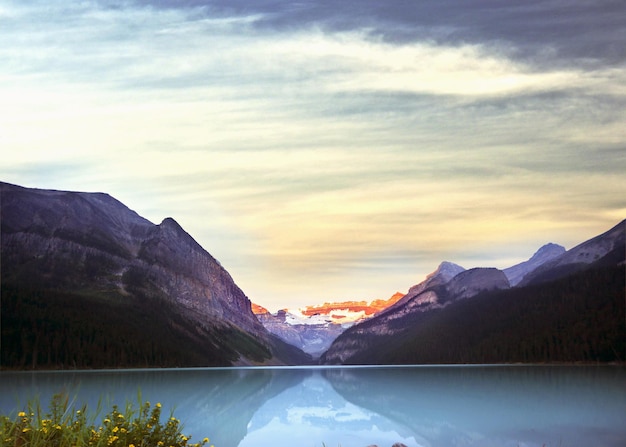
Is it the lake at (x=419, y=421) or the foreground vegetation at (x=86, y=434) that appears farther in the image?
the lake at (x=419, y=421)

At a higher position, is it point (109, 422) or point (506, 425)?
point (109, 422)

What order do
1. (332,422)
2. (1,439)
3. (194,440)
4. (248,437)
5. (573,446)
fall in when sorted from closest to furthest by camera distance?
1. (1,439)
2. (573,446)
3. (194,440)
4. (248,437)
5. (332,422)

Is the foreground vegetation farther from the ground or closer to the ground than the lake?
farther from the ground

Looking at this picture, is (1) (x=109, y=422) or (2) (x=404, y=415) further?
(2) (x=404, y=415)

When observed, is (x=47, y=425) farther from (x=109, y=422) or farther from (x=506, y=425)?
(x=506, y=425)

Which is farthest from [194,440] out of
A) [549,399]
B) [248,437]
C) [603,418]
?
[549,399]

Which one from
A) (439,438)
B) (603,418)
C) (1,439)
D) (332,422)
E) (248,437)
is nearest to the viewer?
(1,439)

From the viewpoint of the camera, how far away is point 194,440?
39.6m

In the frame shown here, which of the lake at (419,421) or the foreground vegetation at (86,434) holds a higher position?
the foreground vegetation at (86,434)

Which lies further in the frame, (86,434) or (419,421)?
(419,421)

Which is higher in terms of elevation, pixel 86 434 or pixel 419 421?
pixel 86 434

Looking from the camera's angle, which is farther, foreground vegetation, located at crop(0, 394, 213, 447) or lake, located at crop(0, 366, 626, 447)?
lake, located at crop(0, 366, 626, 447)

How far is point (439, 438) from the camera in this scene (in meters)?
42.3

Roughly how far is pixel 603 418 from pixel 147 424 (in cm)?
4123
